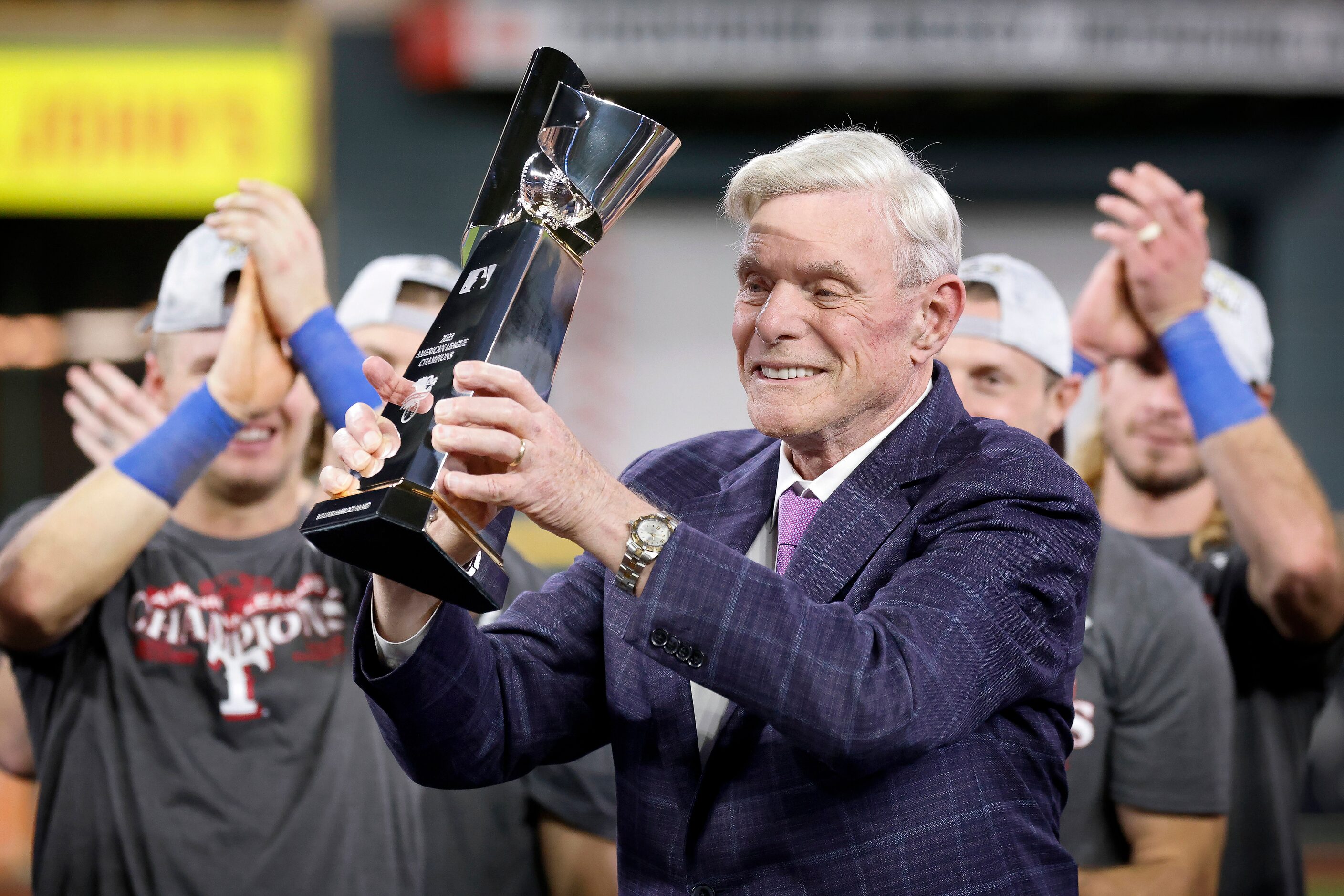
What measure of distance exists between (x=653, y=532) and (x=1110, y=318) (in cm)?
202

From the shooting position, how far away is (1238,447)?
9.57ft

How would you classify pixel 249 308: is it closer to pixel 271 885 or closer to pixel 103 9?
pixel 271 885

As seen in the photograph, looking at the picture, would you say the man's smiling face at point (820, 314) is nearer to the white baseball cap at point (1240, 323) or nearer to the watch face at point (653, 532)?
the watch face at point (653, 532)

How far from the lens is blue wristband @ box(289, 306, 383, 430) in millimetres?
2656

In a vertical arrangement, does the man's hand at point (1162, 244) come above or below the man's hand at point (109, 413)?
above

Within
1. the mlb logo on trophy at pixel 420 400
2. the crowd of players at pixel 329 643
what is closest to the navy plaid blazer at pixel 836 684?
the mlb logo on trophy at pixel 420 400

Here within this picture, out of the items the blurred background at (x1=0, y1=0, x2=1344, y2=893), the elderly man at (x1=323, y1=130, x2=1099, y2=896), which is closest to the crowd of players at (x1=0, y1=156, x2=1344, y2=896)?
the elderly man at (x1=323, y1=130, x2=1099, y2=896)

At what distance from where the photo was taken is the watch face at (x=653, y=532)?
139 cm

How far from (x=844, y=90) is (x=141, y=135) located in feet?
12.2

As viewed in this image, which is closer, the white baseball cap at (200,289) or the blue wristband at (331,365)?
the blue wristband at (331,365)

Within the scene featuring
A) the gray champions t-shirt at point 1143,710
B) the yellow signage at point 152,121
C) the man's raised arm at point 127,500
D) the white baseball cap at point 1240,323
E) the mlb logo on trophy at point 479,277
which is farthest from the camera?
the yellow signage at point 152,121

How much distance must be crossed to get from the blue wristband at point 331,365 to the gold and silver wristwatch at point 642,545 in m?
1.35

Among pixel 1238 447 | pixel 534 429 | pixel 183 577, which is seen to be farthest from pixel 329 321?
pixel 1238 447

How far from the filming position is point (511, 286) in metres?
1.48
